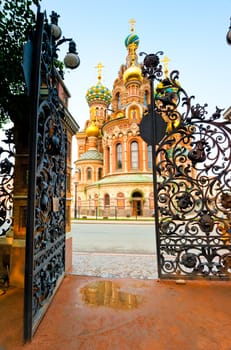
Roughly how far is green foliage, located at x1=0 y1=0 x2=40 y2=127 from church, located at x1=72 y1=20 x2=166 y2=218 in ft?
52.1

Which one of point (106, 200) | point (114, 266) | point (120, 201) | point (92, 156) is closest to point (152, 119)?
point (114, 266)

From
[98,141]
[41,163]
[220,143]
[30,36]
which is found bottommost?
[41,163]

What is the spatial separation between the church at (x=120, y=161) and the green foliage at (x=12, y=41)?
1589cm

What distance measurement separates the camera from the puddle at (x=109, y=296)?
2314 millimetres

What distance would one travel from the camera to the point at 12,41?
9.01 feet

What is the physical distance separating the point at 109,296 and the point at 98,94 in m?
36.4

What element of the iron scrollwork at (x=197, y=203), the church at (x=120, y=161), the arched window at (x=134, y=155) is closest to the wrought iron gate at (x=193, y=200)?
the iron scrollwork at (x=197, y=203)

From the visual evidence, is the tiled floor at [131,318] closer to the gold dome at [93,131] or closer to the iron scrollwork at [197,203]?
the iron scrollwork at [197,203]

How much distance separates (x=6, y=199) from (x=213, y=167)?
3.48 metres

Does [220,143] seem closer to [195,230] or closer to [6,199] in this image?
[195,230]

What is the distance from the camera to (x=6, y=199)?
309cm

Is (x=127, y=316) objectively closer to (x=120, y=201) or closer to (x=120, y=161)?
(x=120, y=201)

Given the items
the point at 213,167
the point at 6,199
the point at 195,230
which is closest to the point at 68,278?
the point at 6,199

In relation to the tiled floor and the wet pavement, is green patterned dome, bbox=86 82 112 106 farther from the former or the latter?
the tiled floor
